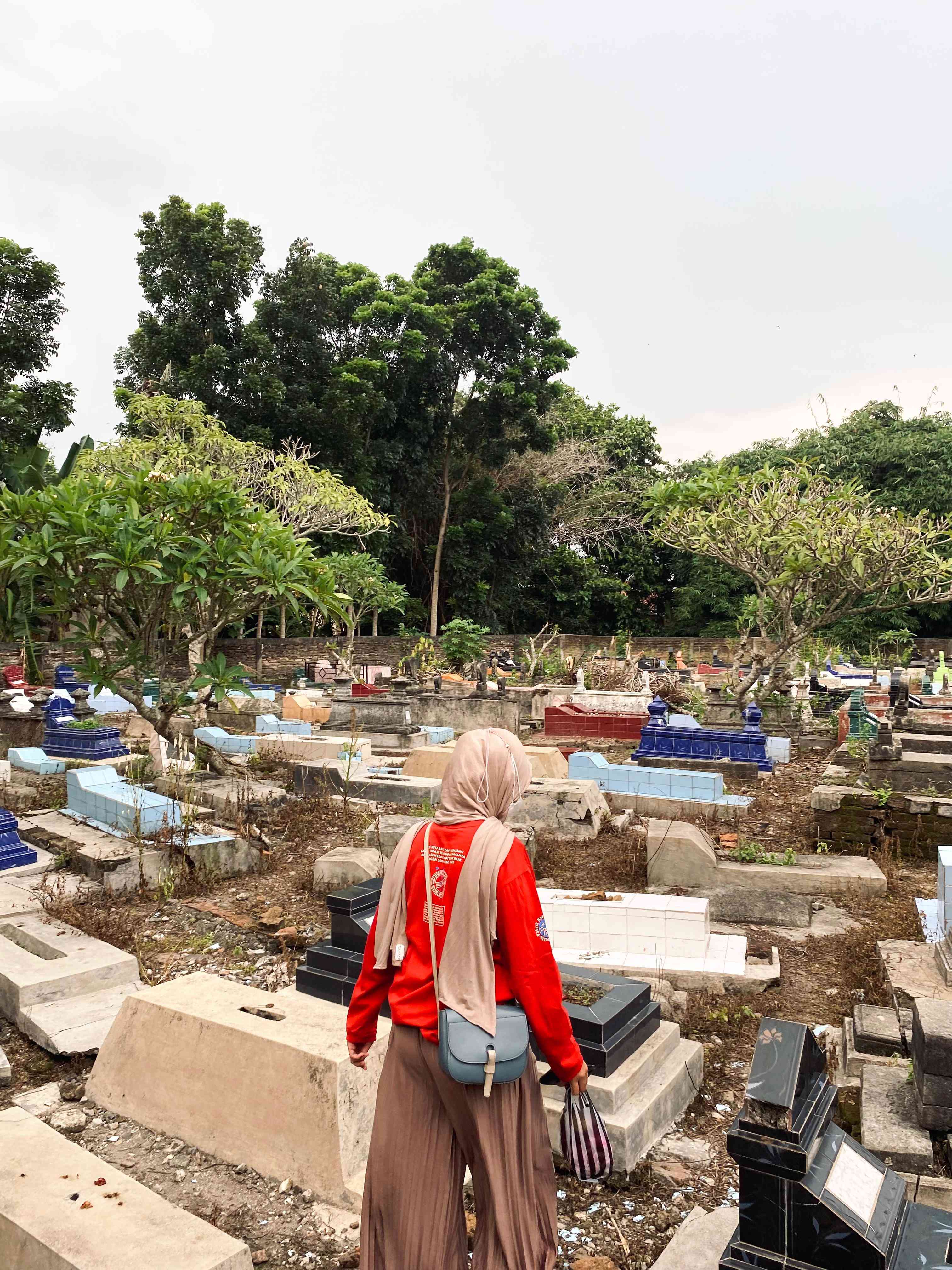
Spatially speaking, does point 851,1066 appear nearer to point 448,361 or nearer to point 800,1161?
point 800,1161

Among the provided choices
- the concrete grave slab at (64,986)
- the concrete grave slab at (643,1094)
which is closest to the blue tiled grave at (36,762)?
the concrete grave slab at (64,986)

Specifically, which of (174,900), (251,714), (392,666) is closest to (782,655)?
(251,714)

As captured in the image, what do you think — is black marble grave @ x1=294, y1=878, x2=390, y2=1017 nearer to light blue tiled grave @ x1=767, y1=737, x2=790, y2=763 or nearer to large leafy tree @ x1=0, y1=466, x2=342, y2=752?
large leafy tree @ x1=0, y1=466, x2=342, y2=752

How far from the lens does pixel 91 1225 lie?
240 centimetres

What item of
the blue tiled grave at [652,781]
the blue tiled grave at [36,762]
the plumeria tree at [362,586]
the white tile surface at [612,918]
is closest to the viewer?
the white tile surface at [612,918]

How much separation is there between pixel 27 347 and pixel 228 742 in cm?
1413

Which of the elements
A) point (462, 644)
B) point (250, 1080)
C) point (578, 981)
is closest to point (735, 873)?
point (578, 981)

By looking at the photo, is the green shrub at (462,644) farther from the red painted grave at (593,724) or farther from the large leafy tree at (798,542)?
the large leafy tree at (798,542)

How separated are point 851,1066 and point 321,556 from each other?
21.8 meters

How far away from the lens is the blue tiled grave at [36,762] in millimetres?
9539

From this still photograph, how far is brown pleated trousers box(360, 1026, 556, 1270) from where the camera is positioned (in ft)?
6.77

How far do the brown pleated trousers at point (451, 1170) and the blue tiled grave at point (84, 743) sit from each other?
8.74m

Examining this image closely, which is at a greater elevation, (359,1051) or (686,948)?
(359,1051)

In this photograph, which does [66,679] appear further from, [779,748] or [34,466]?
[779,748]
